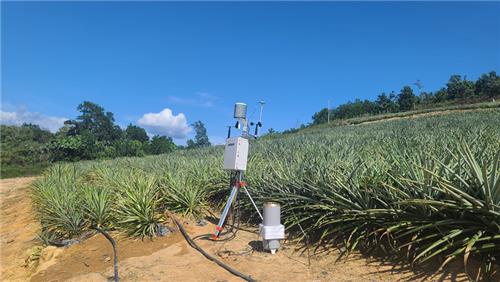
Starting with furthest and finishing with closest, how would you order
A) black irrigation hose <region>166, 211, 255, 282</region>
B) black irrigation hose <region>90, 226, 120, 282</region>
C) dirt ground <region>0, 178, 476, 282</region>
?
black irrigation hose <region>90, 226, 120, 282</region> < black irrigation hose <region>166, 211, 255, 282</region> < dirt ground <region>0, 178, 476, 282</region>

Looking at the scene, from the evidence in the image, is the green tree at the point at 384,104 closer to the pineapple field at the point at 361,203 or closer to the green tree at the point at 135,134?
the green tree at the point at 135,134

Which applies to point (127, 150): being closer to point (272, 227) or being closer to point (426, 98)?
point (272, 227)

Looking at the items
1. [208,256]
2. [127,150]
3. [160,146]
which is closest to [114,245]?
[208,256]

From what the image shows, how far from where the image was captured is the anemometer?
385 cm

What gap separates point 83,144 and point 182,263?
34490 millimetres

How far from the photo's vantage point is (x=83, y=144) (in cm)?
3484

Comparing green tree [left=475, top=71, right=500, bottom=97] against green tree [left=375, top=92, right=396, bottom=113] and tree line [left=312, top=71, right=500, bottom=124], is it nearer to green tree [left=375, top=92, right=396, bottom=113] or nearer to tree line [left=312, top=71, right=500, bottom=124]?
tree line [left=312, top=71, right=500, bottom=124]

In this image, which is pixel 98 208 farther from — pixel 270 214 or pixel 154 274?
pixel 270 214

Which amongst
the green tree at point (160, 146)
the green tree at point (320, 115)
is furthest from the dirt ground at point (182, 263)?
the green tree at point (320, 115)

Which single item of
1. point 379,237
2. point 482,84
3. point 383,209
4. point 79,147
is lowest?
point 379,237

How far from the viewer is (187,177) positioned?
6.60 metres

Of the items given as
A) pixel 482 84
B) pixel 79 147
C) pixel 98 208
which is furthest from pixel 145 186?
pixel 482 84

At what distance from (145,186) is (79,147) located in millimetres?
32153

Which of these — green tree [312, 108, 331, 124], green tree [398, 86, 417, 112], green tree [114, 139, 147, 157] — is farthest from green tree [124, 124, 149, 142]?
green tree [398, 86, 417, 112]
